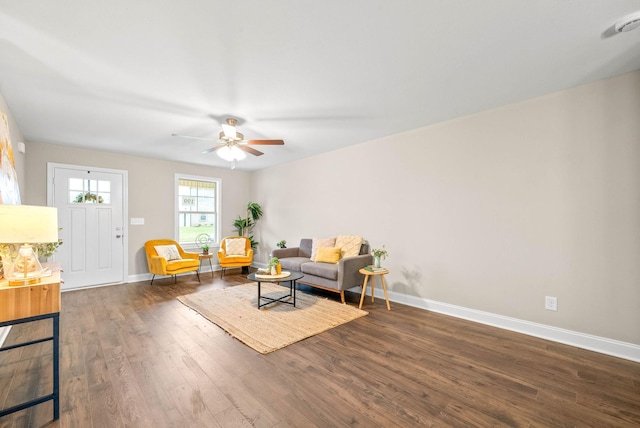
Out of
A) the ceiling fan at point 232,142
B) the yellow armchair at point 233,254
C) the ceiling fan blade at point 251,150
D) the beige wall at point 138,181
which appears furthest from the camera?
the yellow armchair at point 233,254

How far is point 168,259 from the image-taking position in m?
5.21

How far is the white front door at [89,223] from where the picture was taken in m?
4.69

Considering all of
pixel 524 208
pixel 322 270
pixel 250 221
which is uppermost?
pixel 524 208

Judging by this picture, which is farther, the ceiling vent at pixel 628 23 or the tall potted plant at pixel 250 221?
the tall potted plant at pixel 250 221

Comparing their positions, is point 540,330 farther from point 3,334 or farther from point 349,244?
point 3,334

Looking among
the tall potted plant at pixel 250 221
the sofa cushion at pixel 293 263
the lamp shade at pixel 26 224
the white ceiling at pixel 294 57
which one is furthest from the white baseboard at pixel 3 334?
the tall potted plant at pixel 250 221

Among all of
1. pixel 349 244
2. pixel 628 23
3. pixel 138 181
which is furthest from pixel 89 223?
pixel 628 23

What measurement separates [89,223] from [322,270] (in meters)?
4.42

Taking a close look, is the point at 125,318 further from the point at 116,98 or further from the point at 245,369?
the point at 116,98

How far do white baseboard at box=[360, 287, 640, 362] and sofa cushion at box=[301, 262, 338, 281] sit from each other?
1132 millimetres

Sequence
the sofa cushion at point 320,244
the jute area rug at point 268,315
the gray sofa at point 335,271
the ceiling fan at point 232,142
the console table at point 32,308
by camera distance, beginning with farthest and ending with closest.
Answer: the sofa cushion at point 320,244, the gray sofa at point 335,271, the ceiling fan at point 232,142, the jute area rug at point 268,315, the console table at point 32,308

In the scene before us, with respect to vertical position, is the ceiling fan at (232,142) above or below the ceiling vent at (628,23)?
below

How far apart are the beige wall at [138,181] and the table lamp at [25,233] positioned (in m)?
3.83

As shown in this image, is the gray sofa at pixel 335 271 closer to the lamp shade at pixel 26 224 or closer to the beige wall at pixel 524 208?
the beige wall at pixel 524 208
